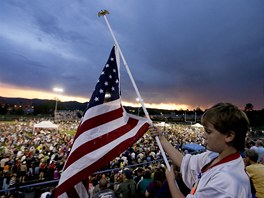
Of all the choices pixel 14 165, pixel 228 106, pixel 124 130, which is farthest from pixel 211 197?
pixel 14 165

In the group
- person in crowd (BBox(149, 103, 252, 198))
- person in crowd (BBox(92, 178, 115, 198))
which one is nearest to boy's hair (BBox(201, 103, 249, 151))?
person in crowd (BBox(149, 103, 252, 198))

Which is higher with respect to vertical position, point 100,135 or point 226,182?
point 100,135

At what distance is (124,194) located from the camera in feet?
16.5

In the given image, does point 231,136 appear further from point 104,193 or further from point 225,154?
point 104,193

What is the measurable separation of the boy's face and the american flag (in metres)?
1.91

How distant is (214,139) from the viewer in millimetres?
1494

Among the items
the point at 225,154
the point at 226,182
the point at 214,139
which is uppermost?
the point at 214,139

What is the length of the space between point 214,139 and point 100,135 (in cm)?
221

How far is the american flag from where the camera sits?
3033 millimetres

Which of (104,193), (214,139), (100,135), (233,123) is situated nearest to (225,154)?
(214,139)

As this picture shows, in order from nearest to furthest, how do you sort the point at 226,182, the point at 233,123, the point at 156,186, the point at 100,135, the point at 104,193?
the point at 226,182
the point at 233,123
the point at 100,135
the point at 104,193
the point at 156,186

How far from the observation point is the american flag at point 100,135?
303 centimetres

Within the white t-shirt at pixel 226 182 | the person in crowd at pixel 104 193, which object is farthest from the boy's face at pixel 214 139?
the person in crowd at pixel 104 193

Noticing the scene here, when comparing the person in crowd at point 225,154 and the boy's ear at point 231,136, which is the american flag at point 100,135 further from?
the boy's ear at point 231,136
